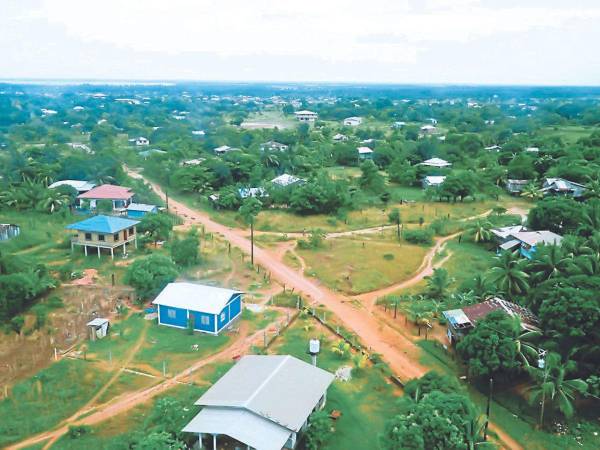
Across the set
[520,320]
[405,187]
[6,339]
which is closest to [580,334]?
[520,320]

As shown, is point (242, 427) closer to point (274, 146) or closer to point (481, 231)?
point (481, 231)

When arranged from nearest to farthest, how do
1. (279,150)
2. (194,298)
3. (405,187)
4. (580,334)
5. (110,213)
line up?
(580,334)
(194,298)
(110,213)
(405,187)
(279,150)

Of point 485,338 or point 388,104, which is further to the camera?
point 388,104

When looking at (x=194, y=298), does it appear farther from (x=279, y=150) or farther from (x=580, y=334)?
(x=279, y=150)

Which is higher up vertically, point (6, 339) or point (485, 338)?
point (485, 338)

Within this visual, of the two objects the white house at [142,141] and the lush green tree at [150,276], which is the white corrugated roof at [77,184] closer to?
the lush green tree at [150,276]

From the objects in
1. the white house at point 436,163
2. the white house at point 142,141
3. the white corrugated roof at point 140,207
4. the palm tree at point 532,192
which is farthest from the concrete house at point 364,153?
the white corrugated roof at point 140,207

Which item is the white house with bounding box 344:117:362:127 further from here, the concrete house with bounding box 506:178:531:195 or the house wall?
the house wall
